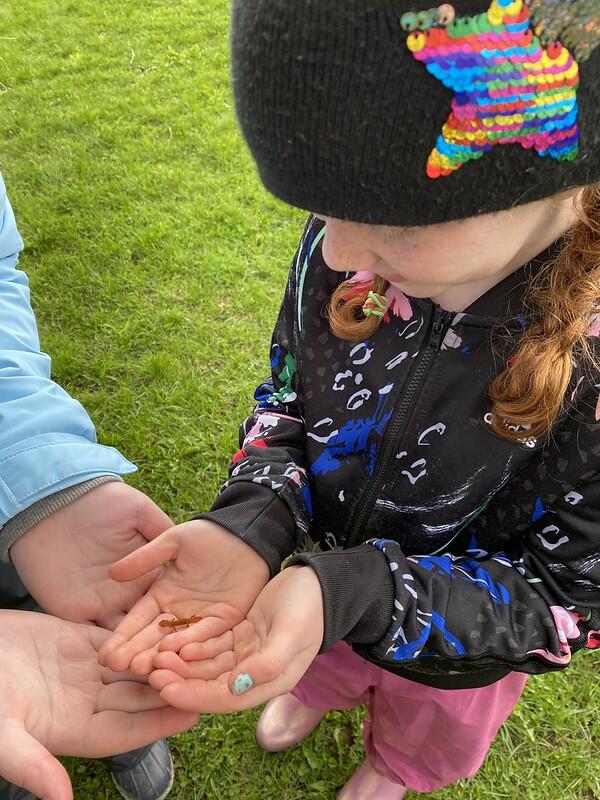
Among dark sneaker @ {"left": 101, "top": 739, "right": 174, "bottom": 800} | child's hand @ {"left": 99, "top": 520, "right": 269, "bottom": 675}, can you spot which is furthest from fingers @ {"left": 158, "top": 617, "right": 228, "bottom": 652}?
dark sneaker @ {"left": 101, "top": 739, "right": 174, "bottom": 800}

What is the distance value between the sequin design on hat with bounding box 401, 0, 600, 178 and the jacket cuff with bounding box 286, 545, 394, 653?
0.70m

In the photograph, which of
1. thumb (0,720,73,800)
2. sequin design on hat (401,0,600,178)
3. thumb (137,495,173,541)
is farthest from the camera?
thumb (137,495,173,541)

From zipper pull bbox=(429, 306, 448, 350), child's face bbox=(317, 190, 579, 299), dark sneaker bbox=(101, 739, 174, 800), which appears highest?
child's face bbox=(317, 190, 579, 299)

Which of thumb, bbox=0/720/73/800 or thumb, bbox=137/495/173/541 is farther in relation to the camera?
thumb, bbox=137/495/173/541

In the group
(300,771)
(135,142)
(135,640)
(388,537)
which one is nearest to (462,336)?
(388,537)

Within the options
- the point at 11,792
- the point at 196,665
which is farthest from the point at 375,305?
the point at 11,792

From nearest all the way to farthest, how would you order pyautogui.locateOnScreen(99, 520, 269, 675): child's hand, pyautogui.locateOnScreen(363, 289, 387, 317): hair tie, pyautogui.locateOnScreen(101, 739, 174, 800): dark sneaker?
pyautogui.locateOnScreen(363, 289, 387, 317): hair tie, pyautogui.locateOnScreen(99, 520, 269, 675): child's hand, pyautogui.locateOnScreen(101, 739, 174, 800): dark sneaker

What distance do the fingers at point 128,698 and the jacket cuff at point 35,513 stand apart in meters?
0.41

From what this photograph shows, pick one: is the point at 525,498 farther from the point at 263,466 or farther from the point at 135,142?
the point at 135,142

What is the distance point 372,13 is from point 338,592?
2.79ft

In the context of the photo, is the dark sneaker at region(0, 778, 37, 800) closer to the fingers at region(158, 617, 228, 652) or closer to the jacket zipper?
the fingers at region(158, 617, 228, 652)

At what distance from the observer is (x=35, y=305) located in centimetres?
347

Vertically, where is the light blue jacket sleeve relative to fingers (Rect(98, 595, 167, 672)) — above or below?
above

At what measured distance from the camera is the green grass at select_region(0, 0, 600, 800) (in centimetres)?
206
